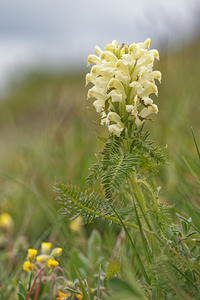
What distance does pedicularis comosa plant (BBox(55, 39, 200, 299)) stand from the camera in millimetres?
892

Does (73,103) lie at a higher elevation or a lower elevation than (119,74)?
higher

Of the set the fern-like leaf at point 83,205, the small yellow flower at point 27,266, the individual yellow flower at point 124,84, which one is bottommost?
the small yellow flower at point 27,266

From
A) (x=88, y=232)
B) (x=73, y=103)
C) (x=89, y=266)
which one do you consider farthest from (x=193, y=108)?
(x=89, y=266)

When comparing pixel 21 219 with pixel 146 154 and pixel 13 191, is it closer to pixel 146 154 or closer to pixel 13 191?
pixel 13 191

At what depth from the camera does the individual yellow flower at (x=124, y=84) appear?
1.04 metres

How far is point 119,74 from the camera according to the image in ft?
3.43

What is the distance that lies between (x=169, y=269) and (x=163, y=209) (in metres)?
0.20

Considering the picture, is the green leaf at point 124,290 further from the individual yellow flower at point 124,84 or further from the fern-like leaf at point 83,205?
the individual yellow flower at point 124,84

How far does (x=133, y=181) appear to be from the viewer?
1.04m

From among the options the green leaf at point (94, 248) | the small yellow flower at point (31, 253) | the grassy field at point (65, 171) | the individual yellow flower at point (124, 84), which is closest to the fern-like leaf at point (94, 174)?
the individual yellow flower at point (124, 84)

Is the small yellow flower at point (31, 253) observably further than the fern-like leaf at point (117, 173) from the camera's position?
Yes


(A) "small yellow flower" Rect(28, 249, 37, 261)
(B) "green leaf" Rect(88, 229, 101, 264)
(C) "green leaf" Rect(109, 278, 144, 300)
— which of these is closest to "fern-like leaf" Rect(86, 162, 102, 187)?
(C) "green leaf" Rect(109, 278, 144, 300)

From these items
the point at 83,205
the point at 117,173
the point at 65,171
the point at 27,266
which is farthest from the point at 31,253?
the point at 65,171

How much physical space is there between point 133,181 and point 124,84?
13.0 inches
